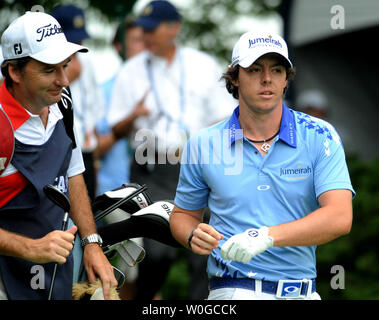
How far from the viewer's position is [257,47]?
479 cm

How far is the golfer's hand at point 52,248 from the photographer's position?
4477mm

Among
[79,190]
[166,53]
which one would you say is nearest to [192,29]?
[166,53]

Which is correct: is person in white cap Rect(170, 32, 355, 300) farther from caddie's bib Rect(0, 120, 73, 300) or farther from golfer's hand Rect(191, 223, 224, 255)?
caddie's bib Rect(0, 120, 73, 300)

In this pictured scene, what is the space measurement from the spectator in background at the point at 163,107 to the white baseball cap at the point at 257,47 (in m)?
2.60

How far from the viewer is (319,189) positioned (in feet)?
15.2

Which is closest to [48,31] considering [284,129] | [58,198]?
[58,198]

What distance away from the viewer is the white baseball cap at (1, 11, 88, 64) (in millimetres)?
4836

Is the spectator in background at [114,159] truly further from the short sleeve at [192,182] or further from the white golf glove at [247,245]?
the white golf glove at [247,245]

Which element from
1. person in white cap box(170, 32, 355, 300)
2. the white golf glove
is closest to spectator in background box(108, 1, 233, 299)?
person in white cap box(170, 32, 355, 300)

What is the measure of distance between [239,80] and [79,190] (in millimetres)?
1223

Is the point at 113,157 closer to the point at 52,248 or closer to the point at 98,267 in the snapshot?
the point at 98,267

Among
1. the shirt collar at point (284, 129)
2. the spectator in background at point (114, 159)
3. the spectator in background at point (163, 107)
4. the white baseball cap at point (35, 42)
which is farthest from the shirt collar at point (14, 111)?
the spectator in background at point (114, 159)

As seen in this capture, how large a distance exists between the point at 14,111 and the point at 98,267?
103 cm

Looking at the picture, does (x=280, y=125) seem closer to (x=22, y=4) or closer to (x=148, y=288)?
(x=148, y=288)
